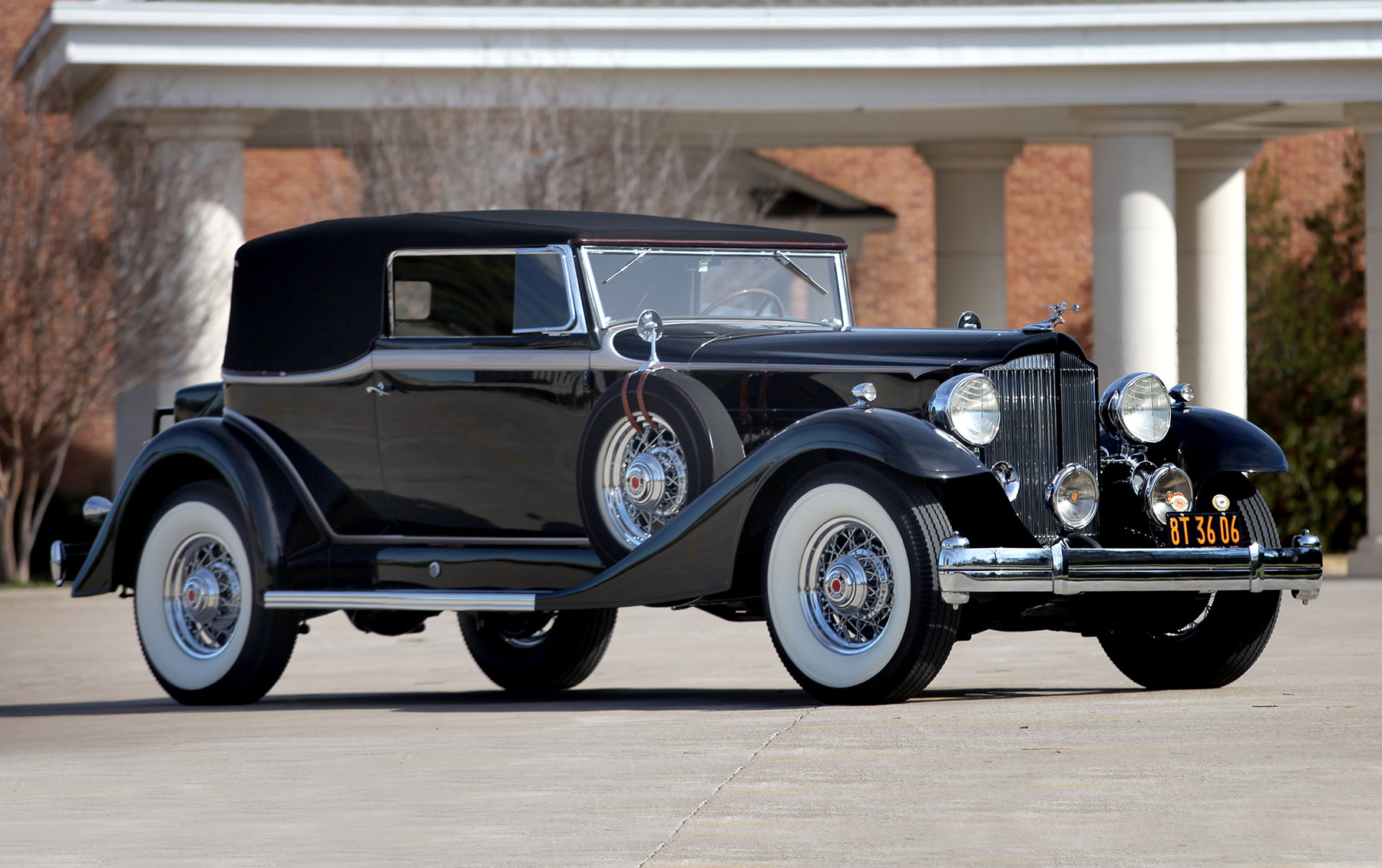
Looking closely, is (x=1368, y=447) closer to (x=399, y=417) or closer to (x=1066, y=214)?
(x=1066, y=214)

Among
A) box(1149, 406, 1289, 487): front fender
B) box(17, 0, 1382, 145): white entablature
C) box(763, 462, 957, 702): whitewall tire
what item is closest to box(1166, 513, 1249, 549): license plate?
box(1149, 406, 1289, 487): front fender

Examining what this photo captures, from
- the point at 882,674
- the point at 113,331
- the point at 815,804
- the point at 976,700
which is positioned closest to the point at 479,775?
the point at 815,804

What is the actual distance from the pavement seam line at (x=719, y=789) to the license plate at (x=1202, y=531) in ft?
4.56

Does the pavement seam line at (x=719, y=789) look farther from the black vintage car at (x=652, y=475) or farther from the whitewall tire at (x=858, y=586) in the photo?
the black vintage car at (x=652, y=475)

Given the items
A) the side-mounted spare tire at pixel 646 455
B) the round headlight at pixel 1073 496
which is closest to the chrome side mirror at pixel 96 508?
the side-mounted spare tire at pixel 646 455

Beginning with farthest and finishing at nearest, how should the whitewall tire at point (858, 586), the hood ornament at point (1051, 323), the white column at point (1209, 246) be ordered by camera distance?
1. the white column at point (1209, 246)
2. the hood ornament at point (1051, 323)
3. the whitewall tire at point (858, 586)

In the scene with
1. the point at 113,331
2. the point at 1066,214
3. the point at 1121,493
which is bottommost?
A: the point at 1121,493

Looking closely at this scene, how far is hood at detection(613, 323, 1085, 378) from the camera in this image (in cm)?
748

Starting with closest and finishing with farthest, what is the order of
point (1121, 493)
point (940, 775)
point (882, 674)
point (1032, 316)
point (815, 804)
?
point (815, 804) → point (940, 775) → point (882, 674) → point (1121, 493) → point (1032, 316)

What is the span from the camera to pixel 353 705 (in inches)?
341

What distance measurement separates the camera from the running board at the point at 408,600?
314 inches

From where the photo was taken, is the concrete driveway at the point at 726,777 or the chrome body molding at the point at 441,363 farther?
the chrome body molding at the point at 441,363

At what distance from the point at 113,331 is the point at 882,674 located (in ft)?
41.5

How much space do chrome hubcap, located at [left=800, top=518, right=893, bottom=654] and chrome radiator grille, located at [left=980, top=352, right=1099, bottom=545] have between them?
0.55m
